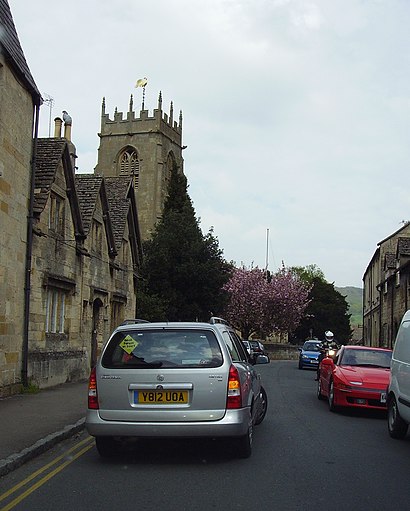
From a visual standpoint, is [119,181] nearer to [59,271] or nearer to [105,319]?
[105,319]

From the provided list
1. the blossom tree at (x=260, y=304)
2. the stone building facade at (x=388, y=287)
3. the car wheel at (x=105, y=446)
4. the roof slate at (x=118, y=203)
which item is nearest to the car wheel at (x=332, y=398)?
the car wheel at (x=105, y=446)

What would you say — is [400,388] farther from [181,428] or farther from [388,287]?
[388,287]

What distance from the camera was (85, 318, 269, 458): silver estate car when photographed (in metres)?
7.61

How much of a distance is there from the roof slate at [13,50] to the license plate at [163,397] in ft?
32.3

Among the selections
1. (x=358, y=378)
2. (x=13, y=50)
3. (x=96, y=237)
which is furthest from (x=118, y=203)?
(x=358, y=378)

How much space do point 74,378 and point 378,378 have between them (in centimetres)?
1038

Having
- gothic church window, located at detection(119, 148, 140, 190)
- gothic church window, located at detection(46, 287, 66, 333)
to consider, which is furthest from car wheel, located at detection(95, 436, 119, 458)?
gothic church window, located at detection(119, 148, 140, 190)

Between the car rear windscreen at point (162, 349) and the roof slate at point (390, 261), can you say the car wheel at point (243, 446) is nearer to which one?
the car rear windscreen at point (162, 349)

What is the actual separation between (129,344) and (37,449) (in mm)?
1823

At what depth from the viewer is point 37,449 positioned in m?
8.42

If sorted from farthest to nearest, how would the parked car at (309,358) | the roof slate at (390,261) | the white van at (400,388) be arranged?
the roof slate at (390,261)
the parked car at (309,358)
the white van at (400,388)

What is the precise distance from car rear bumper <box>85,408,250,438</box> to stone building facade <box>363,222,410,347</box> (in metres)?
26.4

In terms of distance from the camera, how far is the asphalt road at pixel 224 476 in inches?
241

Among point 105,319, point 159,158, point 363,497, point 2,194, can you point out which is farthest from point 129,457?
point 159,158
